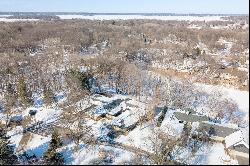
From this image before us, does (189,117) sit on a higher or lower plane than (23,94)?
lower

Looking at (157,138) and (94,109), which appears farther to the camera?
(94,109)

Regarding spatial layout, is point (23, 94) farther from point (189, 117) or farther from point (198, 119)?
point (198, 119)

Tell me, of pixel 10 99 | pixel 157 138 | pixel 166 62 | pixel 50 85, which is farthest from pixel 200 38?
pixel 157 138

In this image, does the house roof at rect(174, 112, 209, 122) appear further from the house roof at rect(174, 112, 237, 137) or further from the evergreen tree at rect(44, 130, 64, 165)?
the evergreen tree at rect(44, 130, 64, 165)

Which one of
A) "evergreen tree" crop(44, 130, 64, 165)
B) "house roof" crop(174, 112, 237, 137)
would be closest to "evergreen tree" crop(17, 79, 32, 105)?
"evergreen tree" crop(44, 130, 64, 165)

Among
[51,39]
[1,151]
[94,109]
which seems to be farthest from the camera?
[51,39]

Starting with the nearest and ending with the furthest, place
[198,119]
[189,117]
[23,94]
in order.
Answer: [198,119] → [189,117] → [23,94]

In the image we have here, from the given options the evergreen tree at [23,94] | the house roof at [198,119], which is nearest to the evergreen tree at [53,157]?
the house roof at [198,119]

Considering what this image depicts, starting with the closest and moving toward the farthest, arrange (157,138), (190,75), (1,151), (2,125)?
(1,151), (157,138), (2,125), (190,75)

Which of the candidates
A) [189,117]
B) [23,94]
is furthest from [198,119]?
[23,94]

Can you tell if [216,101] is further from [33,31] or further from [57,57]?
[33,31]

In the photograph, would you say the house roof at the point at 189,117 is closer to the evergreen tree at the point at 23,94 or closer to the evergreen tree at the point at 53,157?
Answer: the evergreen tree at the point at 53,157
